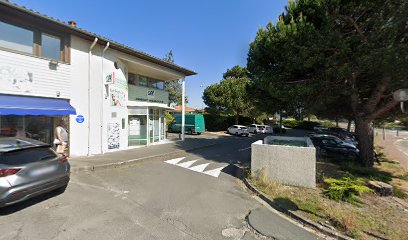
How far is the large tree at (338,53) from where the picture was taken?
727 cm

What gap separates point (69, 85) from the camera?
9992mm

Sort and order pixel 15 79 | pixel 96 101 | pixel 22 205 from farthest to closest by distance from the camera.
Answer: pixel 96 101
pixel 15 79
pixel 22 205

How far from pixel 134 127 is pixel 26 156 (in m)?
9.35

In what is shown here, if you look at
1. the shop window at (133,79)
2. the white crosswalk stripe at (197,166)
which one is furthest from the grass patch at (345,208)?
the shop window at (133,79)

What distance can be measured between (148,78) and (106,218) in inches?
537

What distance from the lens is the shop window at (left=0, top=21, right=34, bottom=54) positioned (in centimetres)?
797

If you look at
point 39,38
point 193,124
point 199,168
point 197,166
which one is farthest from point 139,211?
point 193,124

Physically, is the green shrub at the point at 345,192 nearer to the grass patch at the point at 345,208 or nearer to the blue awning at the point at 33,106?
the grass patch at the point at 345,208

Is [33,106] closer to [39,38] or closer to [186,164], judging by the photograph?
[39,38]

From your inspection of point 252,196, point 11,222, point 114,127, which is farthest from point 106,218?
point 114,127

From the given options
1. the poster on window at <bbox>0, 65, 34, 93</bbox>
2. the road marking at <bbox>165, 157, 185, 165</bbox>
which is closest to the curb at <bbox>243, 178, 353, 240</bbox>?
the road marking at <bbox>165, 157, 185, 165</bbox>

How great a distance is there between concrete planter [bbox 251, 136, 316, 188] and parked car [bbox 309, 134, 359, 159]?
7094 millimetres

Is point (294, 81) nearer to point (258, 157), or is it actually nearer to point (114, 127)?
point (258, 157)

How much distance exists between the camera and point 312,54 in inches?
329
